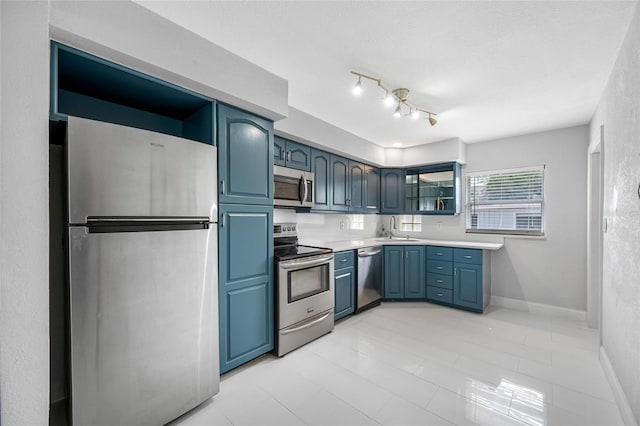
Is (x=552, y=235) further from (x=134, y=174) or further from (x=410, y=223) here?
(x=134, y=174)

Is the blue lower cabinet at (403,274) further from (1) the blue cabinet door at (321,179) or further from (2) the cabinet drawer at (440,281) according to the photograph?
(1) the blue cabinet door at (321,179)

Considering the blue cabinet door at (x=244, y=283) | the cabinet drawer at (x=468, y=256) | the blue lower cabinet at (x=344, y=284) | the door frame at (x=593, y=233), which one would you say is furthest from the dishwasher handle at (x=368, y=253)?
the door frame at (x=593, y=233)

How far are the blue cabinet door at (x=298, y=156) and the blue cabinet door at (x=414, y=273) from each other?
2.00 meters

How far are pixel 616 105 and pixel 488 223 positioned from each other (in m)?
2.41

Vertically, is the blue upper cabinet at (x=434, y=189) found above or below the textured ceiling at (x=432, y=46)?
below

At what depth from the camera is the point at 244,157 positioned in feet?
7.35

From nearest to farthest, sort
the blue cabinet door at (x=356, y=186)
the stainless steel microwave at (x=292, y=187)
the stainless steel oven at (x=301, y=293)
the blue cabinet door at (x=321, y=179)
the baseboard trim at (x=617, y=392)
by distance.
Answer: the baseboard trim at (x=617, y=392) < the stainless steel oven at (x=301, y=293) < the stainless steel microwave at (x=292, y=187) < the blue cabinet door at (x=321, y=179) < the blue cabinet door at (x=356, y=186)

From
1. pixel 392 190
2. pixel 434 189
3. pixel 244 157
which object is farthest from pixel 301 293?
pixel 434 189

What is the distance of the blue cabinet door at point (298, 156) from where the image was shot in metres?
3.05
